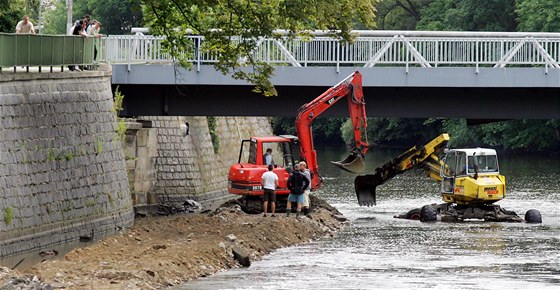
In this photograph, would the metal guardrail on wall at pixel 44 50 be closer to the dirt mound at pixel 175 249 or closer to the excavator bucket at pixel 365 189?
the dirt mound at pixel 175 249

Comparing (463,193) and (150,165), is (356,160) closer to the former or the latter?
(463,193)

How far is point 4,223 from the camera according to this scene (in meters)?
28.5

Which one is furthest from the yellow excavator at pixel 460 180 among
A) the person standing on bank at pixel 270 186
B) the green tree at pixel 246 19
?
the green tree at pixel 246 19

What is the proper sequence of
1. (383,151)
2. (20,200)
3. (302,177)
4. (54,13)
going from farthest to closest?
(54,13), (383,151), (302,177), (20,200)

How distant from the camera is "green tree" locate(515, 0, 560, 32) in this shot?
265ft

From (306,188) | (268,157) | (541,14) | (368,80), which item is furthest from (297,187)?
(541,14)

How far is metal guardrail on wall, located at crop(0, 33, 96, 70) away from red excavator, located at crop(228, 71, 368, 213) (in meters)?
5.83

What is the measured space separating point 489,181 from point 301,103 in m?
5.88

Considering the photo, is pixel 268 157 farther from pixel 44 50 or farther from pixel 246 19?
pixel 44 50

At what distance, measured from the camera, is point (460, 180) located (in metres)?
42.0

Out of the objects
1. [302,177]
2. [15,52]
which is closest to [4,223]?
[15,52]

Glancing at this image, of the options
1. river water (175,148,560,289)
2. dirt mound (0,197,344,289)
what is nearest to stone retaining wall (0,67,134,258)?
dirt mound (0,197,344,289)

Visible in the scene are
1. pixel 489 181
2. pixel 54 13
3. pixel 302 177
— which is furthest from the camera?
pixel 54 13

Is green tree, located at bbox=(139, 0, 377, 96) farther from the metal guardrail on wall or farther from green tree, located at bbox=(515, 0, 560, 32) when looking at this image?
green tree, located at bbox=(515, 0, 560, 32)
